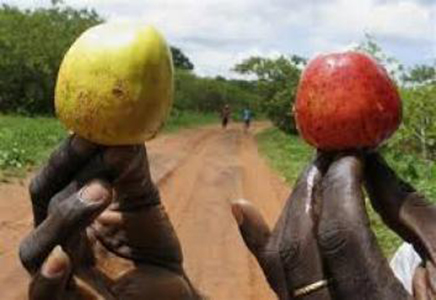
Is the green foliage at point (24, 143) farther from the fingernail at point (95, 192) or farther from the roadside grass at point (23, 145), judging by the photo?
the fingernail at point (95, 192)

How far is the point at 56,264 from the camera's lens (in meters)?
1.72

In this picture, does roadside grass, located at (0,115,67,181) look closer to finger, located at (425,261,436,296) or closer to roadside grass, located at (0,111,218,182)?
roadside grass, located at (0,111,218,182)

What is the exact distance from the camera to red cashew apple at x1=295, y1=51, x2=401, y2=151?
1.78m

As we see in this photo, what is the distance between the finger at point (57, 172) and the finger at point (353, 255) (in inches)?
20.2

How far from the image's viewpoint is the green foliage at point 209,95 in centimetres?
6962

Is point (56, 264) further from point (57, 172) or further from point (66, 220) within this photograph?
point (57, 172)

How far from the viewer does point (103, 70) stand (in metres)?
1.82

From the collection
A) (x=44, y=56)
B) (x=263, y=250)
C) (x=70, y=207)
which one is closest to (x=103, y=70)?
(x=70, y=207)

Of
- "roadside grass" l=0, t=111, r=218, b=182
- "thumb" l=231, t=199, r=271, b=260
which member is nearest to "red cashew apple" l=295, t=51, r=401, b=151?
"thumb" l=231, t=199, r=271, b=260

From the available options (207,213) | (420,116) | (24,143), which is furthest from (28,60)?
(207,213)

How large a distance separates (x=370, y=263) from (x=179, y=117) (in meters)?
54.1

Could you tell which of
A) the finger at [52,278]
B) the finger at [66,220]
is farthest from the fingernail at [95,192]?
the finger at [52,278]

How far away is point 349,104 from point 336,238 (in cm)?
35

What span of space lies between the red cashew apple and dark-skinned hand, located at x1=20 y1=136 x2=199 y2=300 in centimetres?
39
